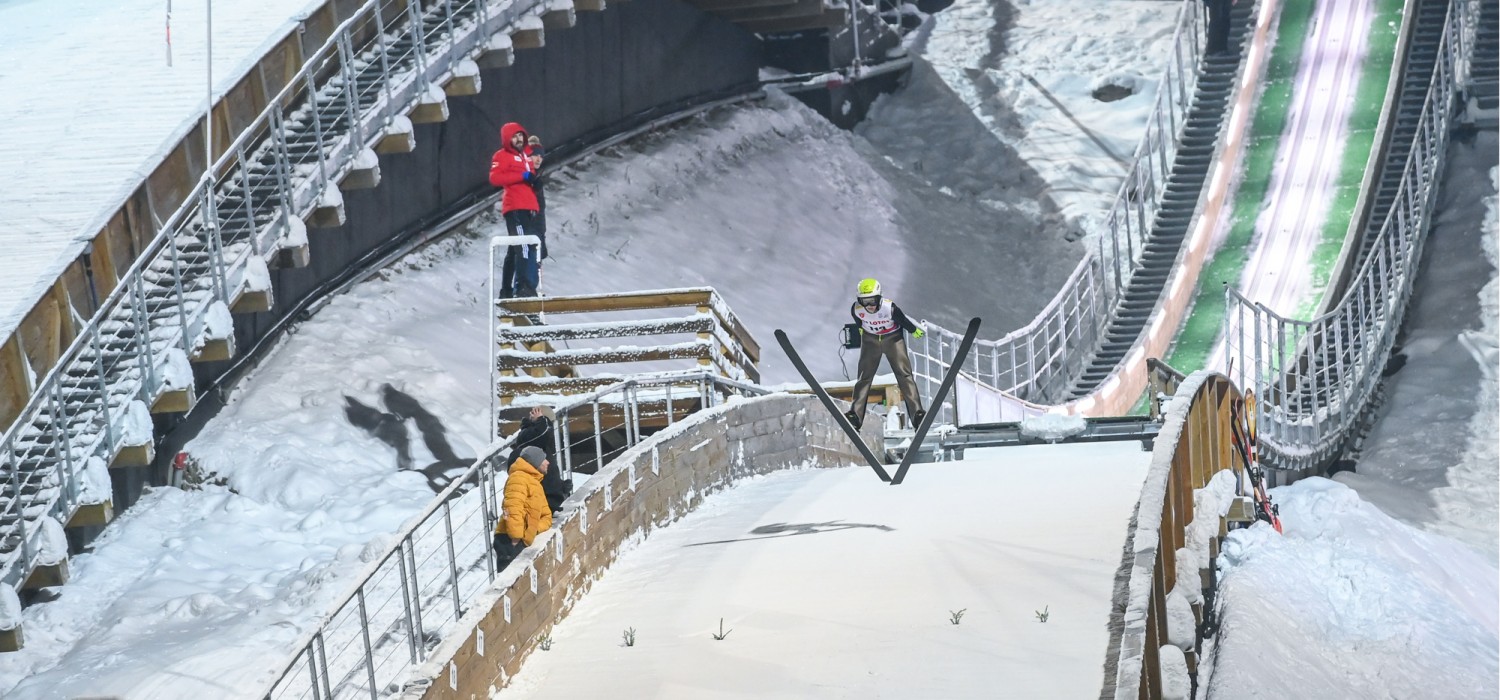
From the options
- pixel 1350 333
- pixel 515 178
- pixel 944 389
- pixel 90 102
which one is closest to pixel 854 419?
pixel 944 389

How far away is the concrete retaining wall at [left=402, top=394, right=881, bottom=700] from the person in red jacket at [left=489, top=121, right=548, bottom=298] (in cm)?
303

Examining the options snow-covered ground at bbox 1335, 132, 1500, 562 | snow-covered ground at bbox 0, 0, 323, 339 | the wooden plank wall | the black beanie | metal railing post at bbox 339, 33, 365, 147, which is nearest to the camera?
the black beanie

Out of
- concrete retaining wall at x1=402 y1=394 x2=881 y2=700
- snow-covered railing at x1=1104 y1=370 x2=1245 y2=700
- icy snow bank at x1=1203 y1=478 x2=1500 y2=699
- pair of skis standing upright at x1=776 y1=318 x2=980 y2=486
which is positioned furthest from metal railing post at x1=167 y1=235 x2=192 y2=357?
icy snow bank at x1=1203 y1=478 x2=1500 y2=699

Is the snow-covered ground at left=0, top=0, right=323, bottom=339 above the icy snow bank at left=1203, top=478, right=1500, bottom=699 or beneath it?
above

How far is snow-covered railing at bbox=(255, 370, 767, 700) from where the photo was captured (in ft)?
35.7

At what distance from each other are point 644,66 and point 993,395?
9.56 meters

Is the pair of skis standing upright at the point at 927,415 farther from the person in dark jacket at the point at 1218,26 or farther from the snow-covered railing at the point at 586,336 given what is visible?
the person in dark jacket at the point at 1218,26

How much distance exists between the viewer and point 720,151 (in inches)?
1174

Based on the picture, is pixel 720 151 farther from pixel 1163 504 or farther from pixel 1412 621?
pixel 1163 504

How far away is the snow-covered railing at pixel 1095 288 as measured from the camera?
26.0 meters

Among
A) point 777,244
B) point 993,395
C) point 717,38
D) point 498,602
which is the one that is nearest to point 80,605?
point 498,602

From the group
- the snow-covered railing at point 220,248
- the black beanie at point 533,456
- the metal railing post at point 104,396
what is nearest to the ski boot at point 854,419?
the snow-covered railing at point 220,248

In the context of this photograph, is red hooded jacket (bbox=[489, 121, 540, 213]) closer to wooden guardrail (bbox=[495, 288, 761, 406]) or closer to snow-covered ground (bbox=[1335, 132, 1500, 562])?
wooden guardrail (bbox=[495, 288, 761, 406])

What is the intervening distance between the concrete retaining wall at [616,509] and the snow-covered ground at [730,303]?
0.29 meters
